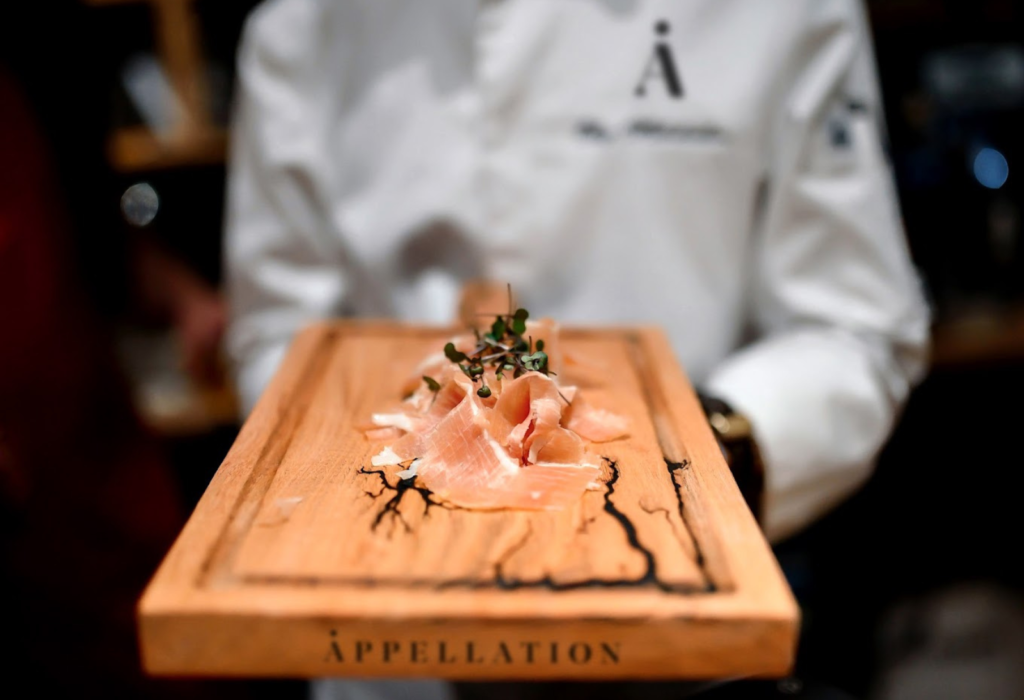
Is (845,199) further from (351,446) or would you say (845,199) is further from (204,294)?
(204,294)

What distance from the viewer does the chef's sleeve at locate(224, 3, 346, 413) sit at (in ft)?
3.23

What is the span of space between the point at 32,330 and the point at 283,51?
0.46 meters

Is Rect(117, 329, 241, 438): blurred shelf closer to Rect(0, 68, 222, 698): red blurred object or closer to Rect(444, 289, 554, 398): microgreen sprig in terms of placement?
Rect(0, 68, 222, 698): red blurred object

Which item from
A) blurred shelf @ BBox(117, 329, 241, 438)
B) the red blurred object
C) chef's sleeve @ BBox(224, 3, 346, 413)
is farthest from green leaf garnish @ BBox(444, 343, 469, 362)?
blurred shelf @ BBox(117, 329, 241, 438)

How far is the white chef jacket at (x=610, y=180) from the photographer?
0.93m

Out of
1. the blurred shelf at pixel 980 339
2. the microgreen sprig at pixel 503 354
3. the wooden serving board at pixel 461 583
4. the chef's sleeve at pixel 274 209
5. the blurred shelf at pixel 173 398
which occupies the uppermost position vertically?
the chef's sleeve at pixel 274 209

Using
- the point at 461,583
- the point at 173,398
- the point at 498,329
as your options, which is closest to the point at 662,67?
the point at 498,329

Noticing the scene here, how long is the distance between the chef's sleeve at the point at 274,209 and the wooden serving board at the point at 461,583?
43 centimetres

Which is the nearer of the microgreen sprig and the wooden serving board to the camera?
the wooden serving board

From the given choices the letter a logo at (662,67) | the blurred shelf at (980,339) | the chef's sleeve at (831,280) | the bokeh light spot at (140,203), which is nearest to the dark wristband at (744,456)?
the chef's sleeve at (831,280)

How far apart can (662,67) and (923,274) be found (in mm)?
835

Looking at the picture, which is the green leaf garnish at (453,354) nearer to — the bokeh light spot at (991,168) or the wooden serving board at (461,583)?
the wooden serving board at (461,583)

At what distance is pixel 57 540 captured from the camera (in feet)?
3.43

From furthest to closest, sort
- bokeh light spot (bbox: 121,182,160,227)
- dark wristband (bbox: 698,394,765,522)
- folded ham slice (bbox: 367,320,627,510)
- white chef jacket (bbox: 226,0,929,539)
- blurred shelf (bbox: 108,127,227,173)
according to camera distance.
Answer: bokeh light spot (bbox: 121,182,160,227)
blurred shelf (bbox: 108,127,227,173)
white chef jacket (bbox: 226,0,929,539)
dark wristband (bbox: 698,394,765,522)
folded ham slice (bbox: 367,320,627,510)
